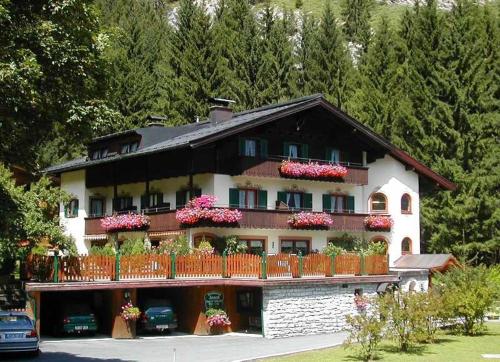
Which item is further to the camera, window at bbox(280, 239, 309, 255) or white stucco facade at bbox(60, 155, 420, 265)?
window at bbox(280, 239, 309, 255)

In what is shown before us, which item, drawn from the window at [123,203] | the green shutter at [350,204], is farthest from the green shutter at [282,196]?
the window at [123,203]

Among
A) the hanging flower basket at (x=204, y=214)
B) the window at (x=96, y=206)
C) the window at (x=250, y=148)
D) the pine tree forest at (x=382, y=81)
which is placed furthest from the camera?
the pine tree forest at (x=382, y=81)

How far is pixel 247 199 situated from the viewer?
36.8 m

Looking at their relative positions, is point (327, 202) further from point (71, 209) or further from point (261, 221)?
point (71, 209)

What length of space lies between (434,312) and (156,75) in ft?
152

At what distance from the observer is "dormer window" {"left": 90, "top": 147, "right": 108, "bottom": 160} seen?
41787 mm

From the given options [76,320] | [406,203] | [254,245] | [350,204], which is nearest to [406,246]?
[406,203]

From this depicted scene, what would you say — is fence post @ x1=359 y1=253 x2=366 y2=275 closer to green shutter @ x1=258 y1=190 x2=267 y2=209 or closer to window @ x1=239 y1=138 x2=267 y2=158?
green shutter @ x1=258 y1=190 x2=267 y2=209

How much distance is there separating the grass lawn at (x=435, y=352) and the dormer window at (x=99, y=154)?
22.3 m

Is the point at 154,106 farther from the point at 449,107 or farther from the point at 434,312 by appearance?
the point at 434,312

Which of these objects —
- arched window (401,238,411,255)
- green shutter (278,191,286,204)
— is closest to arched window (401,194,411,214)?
arched window (401,238,411,255)

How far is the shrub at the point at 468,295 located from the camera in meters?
26.4

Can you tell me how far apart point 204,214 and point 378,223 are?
11524 mm

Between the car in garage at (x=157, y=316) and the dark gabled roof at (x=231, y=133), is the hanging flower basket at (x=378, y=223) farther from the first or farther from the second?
the car in garage at (x=157, y=316)
